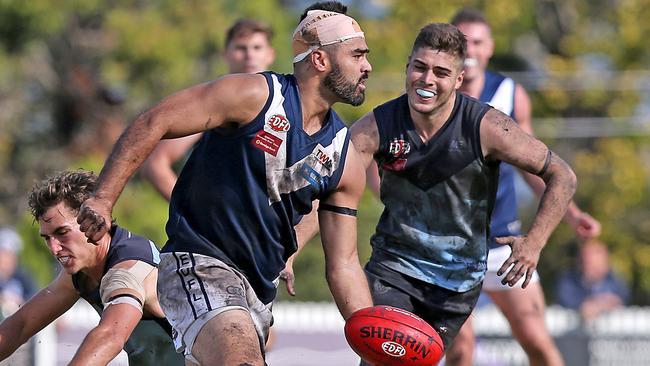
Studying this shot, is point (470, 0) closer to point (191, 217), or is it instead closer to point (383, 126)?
point (383, 126)

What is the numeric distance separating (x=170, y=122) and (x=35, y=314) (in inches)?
61.9

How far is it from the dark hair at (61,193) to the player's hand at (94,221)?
904mm

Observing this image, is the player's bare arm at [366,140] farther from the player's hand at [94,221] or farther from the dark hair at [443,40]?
the player's hand at [94,221]

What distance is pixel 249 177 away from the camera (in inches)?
212

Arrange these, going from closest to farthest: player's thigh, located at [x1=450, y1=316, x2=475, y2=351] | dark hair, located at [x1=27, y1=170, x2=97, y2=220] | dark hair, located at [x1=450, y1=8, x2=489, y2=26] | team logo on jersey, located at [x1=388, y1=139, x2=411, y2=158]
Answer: dark hair, located at [x1=27, y1=170, x2=97, y2=220] < team logo on jersey, located at [x1=388, y1=139, x2=411, y2=158] < player's thigh, located at [x1=450, y1=316, x2=475, y2=351] < dark hair, located at [x1=450, y1=8, x2=489, y2=26]

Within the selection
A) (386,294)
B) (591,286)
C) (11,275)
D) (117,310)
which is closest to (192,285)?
(117,310)

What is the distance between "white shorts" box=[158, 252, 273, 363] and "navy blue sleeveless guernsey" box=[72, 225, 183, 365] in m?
0.41

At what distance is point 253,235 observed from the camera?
18.1 ft

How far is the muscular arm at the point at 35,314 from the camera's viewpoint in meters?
6.14

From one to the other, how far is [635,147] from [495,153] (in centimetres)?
1276

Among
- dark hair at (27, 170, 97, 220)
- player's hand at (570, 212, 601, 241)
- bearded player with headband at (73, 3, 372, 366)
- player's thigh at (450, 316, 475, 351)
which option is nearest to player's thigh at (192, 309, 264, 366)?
bearded player with headband at (73, 3, 372, 366)

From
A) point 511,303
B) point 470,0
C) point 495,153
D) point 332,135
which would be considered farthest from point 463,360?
point 470,0

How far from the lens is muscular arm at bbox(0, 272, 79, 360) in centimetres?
614

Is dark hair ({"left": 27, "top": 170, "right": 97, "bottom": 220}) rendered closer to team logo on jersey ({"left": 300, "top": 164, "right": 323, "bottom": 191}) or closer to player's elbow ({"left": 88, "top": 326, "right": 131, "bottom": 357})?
player's elbow ({"left": 88, "top": 326, "right": 131, "bottom": 357})
